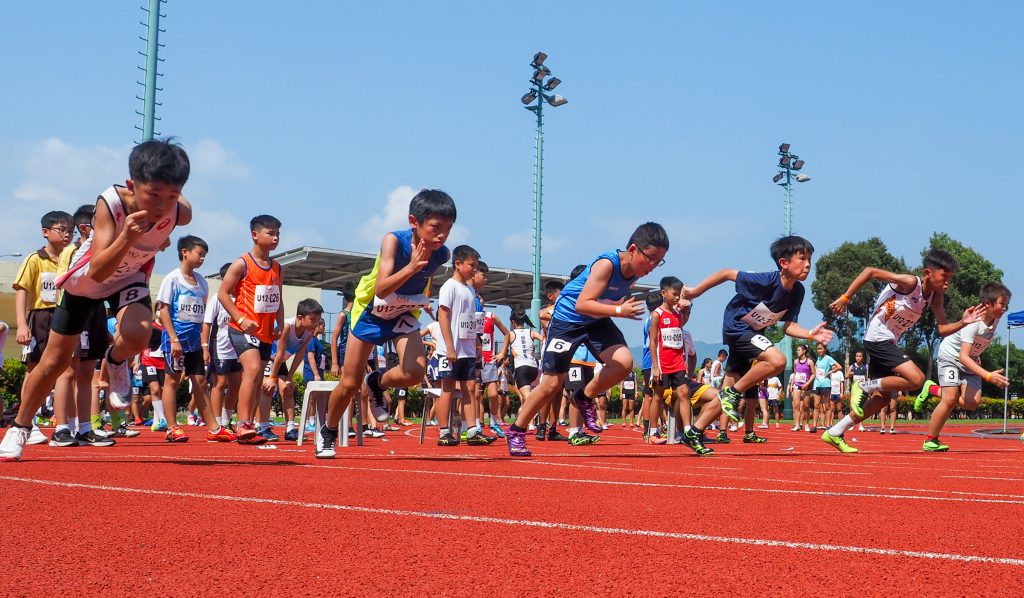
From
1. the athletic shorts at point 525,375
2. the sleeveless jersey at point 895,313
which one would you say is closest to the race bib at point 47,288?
the athletic shorts at point 525,375

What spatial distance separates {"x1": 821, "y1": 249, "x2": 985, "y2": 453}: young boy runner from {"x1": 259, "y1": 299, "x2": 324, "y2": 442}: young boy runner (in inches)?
213

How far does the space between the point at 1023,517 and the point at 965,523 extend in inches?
14.8

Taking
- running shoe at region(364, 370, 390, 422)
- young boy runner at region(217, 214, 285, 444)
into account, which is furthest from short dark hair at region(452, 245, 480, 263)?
young boy runner at region(217, 214, 285, 444)

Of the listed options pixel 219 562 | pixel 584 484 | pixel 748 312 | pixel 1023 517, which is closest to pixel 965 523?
pixel 1023 517

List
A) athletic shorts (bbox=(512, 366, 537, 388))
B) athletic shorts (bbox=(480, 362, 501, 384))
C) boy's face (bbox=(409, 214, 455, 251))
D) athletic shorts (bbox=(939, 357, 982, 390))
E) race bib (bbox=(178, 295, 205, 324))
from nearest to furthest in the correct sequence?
1. boy's face (bbox=(409, 214, 455, 251))
2. race bib (bbox=(178, 295, 205, 324))
3. athletic shorts (bbox=(939, 357, 982, 390))
4. athletic shorts (bbox=(512, 366, 537, 388))
5. athletic shorts (bbox=(480, 362, 501, 384))

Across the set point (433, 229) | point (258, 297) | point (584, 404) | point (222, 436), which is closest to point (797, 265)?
point (584, 404)

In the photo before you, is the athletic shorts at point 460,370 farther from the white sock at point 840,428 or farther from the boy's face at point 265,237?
the white sock at point 840,428

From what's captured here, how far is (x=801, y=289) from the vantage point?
1021cm

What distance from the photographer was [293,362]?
12883 millimetres

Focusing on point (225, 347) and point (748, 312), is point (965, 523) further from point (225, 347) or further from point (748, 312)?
point (225, 347)

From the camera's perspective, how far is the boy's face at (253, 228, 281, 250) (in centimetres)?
945

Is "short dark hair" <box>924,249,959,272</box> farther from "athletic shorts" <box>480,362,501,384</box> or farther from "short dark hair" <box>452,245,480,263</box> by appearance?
"athletic shorts" <box>480,362,501,384</box>

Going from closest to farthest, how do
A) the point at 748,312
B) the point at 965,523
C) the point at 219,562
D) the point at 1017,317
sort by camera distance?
the point at 219,562 < the point at 965,523 < the point at 748,312 < the point at 1017,317

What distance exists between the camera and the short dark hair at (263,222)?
945 centimetres
